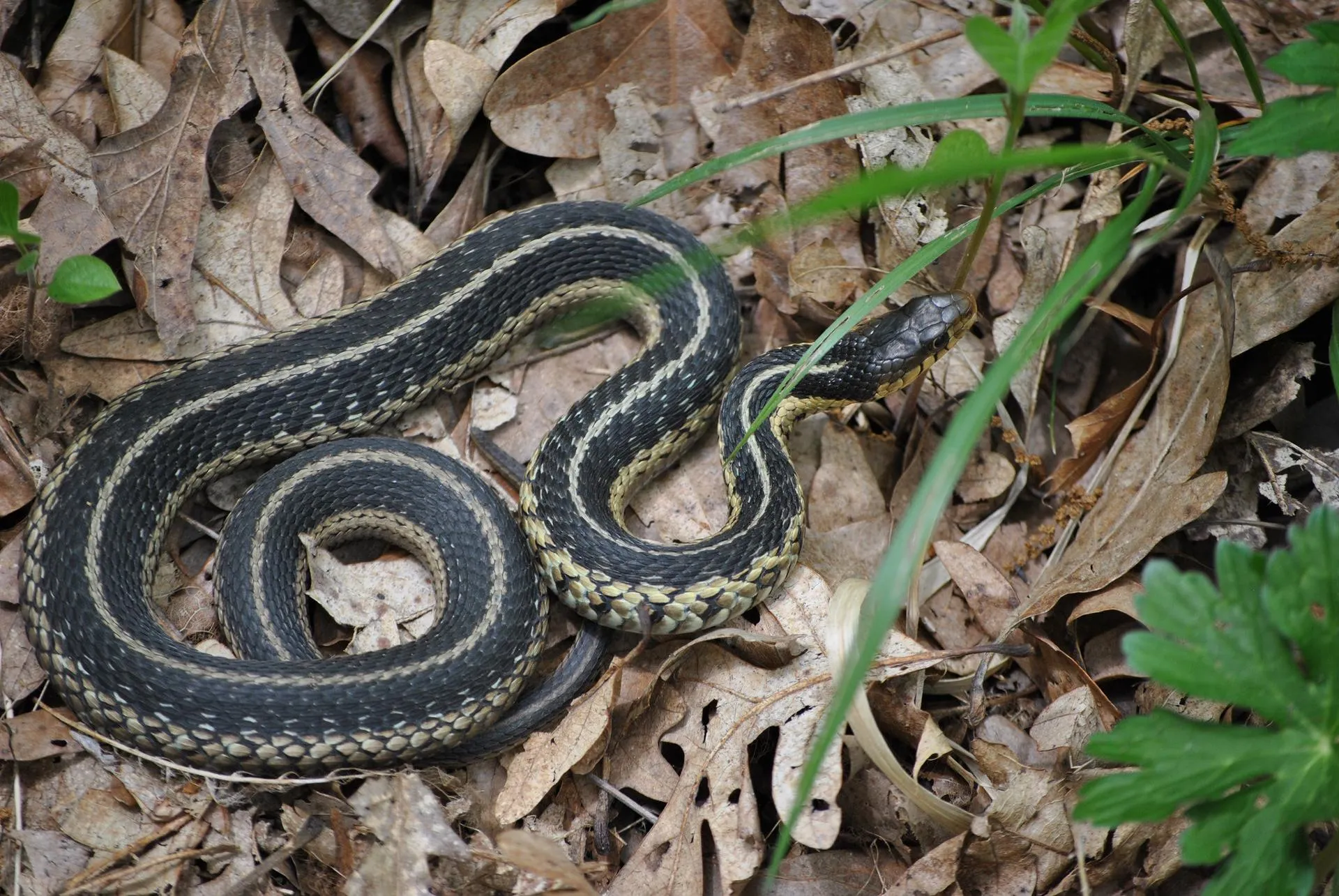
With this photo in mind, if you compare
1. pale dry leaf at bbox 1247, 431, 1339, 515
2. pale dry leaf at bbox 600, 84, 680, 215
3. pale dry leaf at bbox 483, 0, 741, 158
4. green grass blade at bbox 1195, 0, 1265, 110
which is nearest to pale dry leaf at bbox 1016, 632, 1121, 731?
pale dry leaf at bbox 1247, 431, 1339, 515

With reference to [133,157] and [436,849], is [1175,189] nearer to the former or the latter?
[436,849]

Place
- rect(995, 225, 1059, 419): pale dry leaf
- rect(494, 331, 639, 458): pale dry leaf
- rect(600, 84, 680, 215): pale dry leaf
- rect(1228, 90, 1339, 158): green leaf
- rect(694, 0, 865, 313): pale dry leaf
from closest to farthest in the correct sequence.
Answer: rect(1228, 90, 1339, 158): green leaf
rect(995, 225, 1059, 419): pale dry leaf
rect(494, 331, 639, 458): pale dry leaf
rect(694, 0, 865, 313): pale dry leaf
rect(600, 84, 680, 215): pale dry leaf

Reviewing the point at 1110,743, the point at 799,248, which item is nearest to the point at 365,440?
the point at 799,248

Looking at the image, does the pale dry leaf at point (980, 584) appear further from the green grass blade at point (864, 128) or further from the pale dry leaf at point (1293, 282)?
the green grass blade at point (864, 128)

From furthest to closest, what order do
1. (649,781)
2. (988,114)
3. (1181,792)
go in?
1. (649,781)
2. (988,114)
3. (1181,792)

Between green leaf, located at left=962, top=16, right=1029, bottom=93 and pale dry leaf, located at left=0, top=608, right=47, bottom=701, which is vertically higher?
green leaf, located at left=962, top=16, right=1029, bottom=93

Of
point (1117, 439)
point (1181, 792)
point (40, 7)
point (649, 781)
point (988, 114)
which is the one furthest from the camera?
point (40, 7)

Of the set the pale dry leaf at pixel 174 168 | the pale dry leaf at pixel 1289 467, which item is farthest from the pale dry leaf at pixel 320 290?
the pale dry leaf at pixel 1289 467

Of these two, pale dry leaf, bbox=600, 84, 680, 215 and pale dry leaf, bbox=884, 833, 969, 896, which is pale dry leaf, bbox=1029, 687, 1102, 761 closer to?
pale dry leaf, bbox=884, 833, 969, 896
